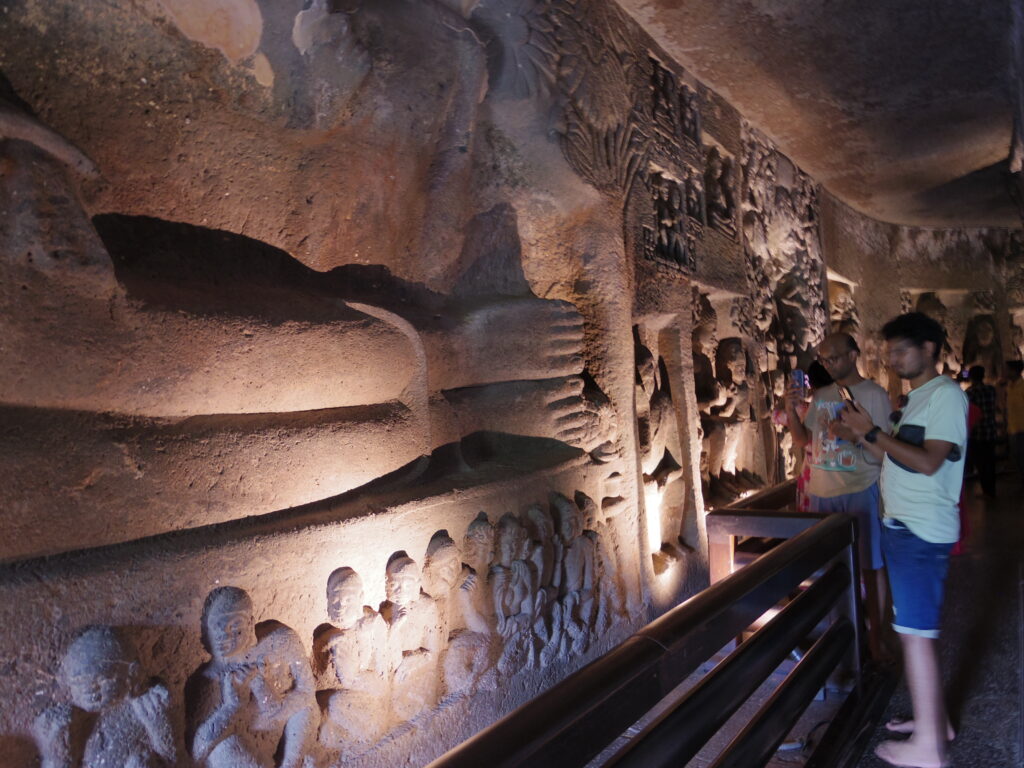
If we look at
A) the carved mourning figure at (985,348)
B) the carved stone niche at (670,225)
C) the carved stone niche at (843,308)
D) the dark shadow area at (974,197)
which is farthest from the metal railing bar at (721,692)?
the carved mourning figure at (985,348)

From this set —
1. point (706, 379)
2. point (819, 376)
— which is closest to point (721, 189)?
point (706, 379)

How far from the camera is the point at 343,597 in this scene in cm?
207

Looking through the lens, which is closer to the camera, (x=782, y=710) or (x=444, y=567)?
(x=782, y=710)

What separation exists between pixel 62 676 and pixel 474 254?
8.01ft

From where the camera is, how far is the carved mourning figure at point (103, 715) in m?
1.48

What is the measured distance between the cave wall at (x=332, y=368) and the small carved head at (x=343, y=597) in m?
0.01

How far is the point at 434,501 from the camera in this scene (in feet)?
7.95

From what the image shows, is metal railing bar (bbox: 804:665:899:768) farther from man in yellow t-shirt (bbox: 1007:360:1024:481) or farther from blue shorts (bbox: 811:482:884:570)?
man in yellow t-shirt (bbox: 1007:360:1024:481)

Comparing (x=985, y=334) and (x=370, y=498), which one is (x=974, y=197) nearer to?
(x=985, y=334)

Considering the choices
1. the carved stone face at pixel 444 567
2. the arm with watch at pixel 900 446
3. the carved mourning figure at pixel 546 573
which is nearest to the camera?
the arm with watch at pixel 900 446

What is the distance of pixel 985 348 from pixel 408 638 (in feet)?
31.2

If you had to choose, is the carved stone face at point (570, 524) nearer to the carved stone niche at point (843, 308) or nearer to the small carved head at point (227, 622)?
the small carved head at point (227, 622)

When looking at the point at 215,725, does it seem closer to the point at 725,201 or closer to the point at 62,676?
the point at 62,676

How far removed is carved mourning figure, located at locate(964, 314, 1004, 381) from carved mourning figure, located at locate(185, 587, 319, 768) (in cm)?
980
